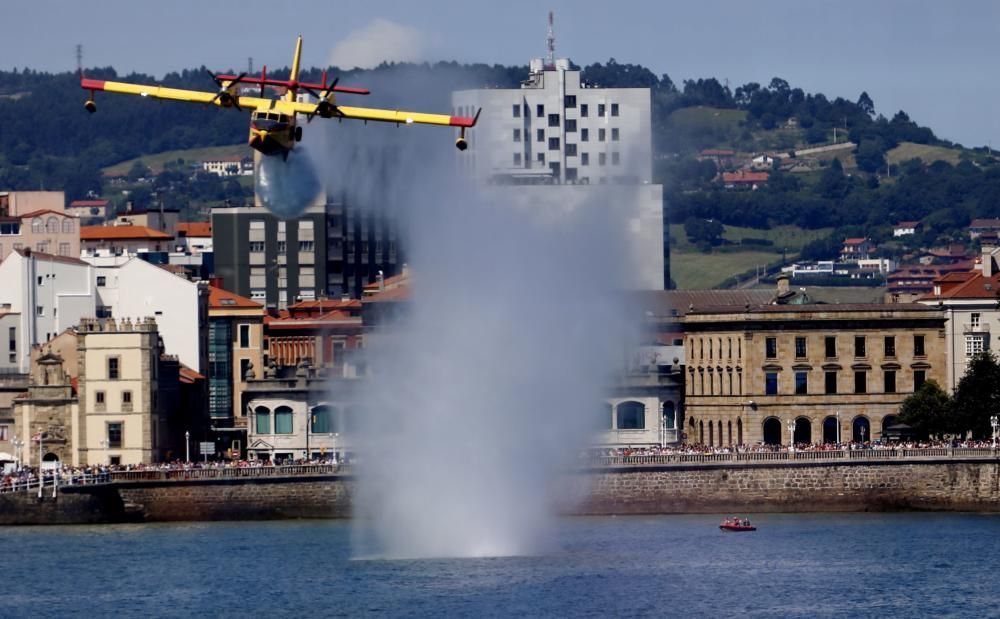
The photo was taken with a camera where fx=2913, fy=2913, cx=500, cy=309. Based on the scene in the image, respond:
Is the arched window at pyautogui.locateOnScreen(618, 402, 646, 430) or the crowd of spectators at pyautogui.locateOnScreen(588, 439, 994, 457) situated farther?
the arched window at pyautogui.locateOnScreen(618, 402, 646, 430)

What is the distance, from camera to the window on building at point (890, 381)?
530 feet

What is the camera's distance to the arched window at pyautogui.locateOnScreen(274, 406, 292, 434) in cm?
15826

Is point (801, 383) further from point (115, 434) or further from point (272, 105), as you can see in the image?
point (272, 105)

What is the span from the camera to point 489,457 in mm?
120188

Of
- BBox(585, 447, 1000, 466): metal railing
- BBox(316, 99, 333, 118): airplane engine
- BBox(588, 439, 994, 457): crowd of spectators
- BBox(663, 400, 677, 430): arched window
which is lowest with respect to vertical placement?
BBox(585, 447, 1000, 466): metal railing

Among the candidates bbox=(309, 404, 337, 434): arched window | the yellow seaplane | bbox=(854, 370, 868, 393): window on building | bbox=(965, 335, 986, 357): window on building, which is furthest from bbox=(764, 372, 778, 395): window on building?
the yellow seaplane

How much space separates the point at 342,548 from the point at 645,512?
2305 centimetres

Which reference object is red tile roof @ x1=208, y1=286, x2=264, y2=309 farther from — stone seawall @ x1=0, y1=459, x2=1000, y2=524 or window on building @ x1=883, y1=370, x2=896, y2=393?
window on building @ x1=883, y1=370, x2=896, y2=393

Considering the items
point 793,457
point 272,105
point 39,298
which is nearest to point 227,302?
point 39,298

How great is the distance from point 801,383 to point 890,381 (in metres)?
4.92

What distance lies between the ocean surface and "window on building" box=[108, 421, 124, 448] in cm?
1644

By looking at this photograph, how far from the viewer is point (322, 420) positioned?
15788 cm

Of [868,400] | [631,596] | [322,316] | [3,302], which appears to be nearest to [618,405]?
[868,400]

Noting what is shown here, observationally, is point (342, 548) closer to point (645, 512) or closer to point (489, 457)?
point (489, 457)
